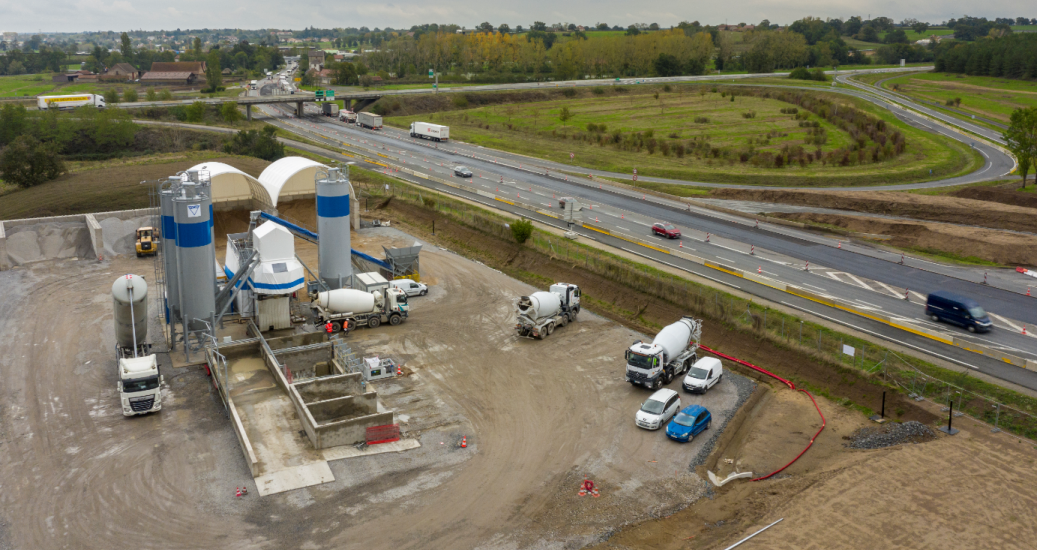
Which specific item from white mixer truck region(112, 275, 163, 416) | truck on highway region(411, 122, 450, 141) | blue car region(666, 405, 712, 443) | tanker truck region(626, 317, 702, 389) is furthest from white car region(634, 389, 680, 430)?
truck on highway region(411, 122, 450, 141)

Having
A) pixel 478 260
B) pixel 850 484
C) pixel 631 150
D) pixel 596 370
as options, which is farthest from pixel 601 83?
pixel 850 484

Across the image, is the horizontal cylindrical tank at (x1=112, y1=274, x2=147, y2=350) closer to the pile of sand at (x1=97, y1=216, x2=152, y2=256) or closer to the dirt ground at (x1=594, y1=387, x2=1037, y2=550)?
the pile of sand at (x1=97, y1=216, x2=152, y2=256)

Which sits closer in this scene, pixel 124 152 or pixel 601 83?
pixel 124 152

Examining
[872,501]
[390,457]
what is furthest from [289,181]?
[872,501]

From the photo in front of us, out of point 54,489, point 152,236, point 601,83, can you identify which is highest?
point 601,83

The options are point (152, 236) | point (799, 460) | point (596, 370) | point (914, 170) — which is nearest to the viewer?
point (799, 460)

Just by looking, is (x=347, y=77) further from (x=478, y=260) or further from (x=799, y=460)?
(x=799, y=460)
